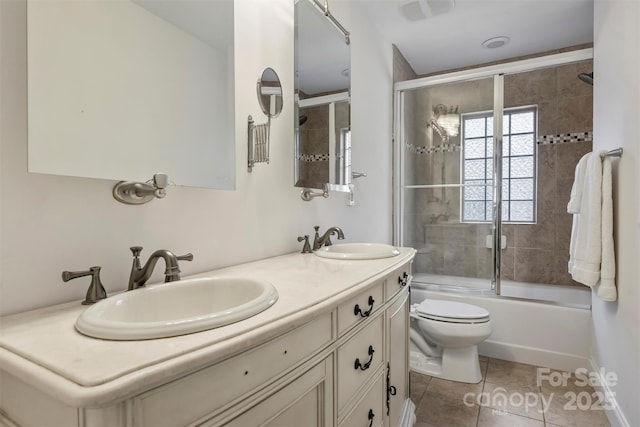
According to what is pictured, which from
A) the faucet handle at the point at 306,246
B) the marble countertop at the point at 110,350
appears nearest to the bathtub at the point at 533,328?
the faucet handle at the point at 306,246

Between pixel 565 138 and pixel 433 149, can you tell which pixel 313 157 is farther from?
pixel 565 138

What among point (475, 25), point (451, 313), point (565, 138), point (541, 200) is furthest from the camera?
point (541, 200)

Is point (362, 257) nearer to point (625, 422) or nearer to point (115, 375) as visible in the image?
point (115, 375)

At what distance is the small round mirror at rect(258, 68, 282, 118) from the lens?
1376 mm

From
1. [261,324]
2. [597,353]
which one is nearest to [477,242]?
[597,353]

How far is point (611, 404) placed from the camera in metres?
1.63

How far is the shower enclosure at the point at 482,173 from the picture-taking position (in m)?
2.85

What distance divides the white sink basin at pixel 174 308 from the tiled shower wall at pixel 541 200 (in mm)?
2349

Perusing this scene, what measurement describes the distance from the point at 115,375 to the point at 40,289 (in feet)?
1.59

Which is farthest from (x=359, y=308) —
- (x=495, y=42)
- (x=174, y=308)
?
(x=495, y=42)

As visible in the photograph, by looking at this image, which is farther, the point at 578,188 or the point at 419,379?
the point at 419,379

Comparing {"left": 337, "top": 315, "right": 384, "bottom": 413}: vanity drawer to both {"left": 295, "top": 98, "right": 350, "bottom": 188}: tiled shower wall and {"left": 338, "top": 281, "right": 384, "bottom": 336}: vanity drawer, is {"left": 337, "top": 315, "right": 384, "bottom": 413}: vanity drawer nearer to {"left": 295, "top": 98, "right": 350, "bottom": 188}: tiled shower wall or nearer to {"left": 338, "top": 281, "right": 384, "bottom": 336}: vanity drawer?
{"left": 338, "top": 281, "right": 384, "bottom": 336}: vanity drawer

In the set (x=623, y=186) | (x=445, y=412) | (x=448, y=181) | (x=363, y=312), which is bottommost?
(x=445, y=412)

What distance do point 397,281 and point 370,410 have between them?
0.49 m
